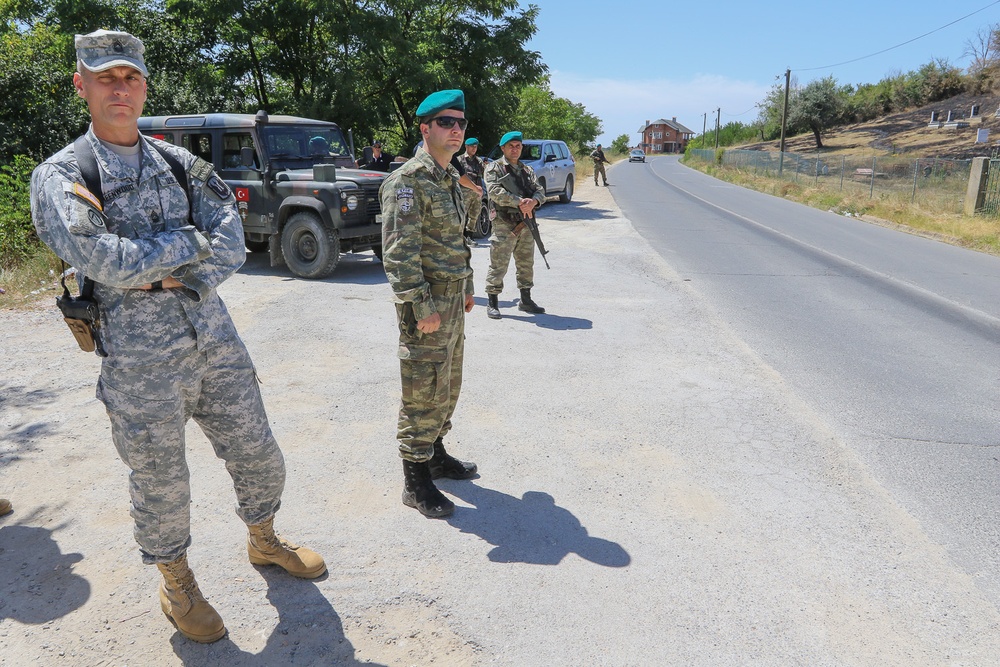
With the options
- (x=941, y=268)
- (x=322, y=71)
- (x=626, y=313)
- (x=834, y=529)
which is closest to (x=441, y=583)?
(x=834, y=529)

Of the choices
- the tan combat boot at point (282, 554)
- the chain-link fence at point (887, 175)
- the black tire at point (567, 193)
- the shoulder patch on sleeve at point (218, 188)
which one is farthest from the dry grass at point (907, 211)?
the shoulder patch on sleeve at point (218, 188)

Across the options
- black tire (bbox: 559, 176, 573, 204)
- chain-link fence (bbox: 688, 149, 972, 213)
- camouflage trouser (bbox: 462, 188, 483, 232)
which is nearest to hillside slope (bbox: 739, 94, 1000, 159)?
chain-link fence (bbox: 688, 149, 972, 213)

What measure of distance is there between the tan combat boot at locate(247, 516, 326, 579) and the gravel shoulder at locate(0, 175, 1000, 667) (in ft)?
0.20

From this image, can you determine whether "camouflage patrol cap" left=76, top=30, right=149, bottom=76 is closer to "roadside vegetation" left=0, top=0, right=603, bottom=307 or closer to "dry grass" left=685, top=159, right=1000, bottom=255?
"roadside vegetation" left=0, top=0, right=603, bottom=307

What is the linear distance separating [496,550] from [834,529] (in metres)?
1.51

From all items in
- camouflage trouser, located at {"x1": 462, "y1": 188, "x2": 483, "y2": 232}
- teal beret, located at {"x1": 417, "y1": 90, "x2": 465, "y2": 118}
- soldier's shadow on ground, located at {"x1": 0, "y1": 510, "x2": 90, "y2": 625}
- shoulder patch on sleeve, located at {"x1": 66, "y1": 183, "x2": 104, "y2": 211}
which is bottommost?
soldier's shadow on ground, located at {"x1": 0, "y1": 510, "x2": 90, "y2": 625}

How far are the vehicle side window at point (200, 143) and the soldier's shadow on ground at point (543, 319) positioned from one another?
176 inches

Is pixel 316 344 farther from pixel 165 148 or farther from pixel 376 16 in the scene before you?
pixel 376 16

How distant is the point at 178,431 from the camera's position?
7.70ft

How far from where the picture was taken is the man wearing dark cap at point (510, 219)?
6883 millimetres

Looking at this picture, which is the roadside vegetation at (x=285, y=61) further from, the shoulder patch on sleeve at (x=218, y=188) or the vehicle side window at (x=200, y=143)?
the shoulder patch on sleeve at (x=218, y=188)

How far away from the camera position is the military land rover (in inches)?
339

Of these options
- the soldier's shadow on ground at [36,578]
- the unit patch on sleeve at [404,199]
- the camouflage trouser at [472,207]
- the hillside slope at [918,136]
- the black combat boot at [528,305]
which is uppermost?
the hillside slope at [918,136]

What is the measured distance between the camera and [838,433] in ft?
13.7
